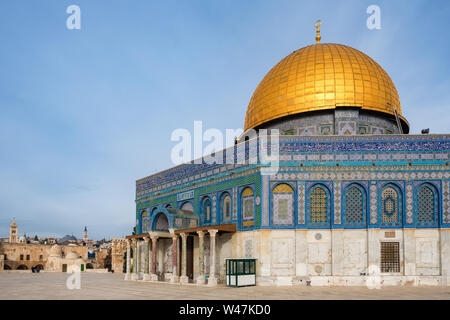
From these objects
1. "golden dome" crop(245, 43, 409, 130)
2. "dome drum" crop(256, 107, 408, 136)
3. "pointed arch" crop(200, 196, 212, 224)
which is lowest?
"pointed arch" crop(200, 196, 212, 224)

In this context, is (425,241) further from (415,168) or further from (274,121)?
(274,121)

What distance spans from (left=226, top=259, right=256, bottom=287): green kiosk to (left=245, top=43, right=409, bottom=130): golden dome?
9.35 meters

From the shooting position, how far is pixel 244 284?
2042cm

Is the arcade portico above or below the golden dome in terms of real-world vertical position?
below

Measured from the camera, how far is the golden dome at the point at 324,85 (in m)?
25.3

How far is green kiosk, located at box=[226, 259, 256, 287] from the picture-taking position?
2014 centimetres

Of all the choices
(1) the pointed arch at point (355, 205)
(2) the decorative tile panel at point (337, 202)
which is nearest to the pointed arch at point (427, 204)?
(1) the pointed arch at point (355, 205)

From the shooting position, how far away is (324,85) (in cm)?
2547

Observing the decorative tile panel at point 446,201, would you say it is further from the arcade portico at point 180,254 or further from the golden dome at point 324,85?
the arcade portico at point 180,254

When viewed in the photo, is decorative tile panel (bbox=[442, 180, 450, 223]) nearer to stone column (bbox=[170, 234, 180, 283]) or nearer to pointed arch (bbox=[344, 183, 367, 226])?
pointed arch (bbox=[344, 183, 367, 226])

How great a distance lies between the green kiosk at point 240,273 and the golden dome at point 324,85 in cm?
935

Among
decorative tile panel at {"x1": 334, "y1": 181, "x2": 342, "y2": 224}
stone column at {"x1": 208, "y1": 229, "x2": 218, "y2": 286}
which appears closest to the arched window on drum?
decorative tile panel at {"x1": 334, "y1": 181, "x2": 342, "y2": 224}

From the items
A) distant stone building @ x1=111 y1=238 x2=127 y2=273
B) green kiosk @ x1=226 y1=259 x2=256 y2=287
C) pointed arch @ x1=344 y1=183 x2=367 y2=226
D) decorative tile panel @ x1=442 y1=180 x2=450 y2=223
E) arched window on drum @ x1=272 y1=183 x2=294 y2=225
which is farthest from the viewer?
distant stone building @ x1=111 y1=238 x2=127 y2=273

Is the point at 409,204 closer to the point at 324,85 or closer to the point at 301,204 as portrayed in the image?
the point at 301,204
